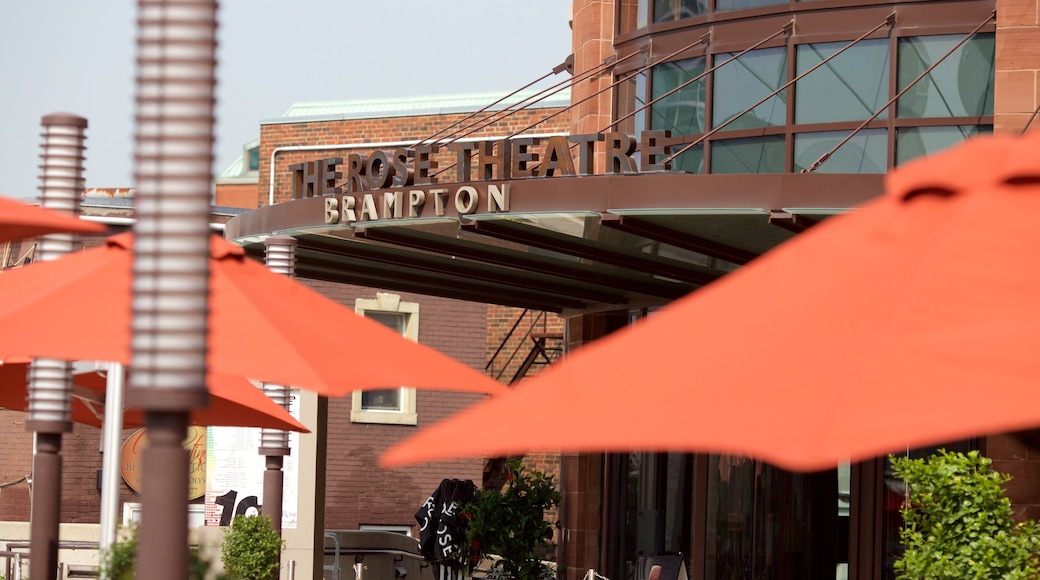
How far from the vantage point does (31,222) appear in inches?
223

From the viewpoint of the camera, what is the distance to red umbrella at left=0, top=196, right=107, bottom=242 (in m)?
5.64

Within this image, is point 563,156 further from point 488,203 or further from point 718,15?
point 718,15

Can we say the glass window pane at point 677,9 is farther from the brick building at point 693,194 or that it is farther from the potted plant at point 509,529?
the potted plant at point 509,529

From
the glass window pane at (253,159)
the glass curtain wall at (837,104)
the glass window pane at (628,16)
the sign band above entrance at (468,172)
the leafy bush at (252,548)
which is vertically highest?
the glass window pane at (253,159)

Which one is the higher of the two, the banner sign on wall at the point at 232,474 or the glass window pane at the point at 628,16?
the glass window pane at the point at 628,16

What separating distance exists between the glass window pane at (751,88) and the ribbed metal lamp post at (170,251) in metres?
11.2

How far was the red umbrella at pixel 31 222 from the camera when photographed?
5.64 m

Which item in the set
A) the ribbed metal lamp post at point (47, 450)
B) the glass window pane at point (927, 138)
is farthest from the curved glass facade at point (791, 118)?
the ribbed metal lamp post at point (47, 450)

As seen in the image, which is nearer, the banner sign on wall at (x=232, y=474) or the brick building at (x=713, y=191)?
the brick building at (x=713, y=191)

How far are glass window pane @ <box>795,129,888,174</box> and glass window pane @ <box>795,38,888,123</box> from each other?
0.57 ft

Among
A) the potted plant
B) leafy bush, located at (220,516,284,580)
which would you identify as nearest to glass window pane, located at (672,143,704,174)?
the potted plant

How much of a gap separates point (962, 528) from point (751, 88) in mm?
5818

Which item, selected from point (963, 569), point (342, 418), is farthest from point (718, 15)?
point (342, 418)

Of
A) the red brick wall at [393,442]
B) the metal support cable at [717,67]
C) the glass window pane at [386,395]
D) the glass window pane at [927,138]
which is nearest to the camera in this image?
the glass window pane at [927,138]
